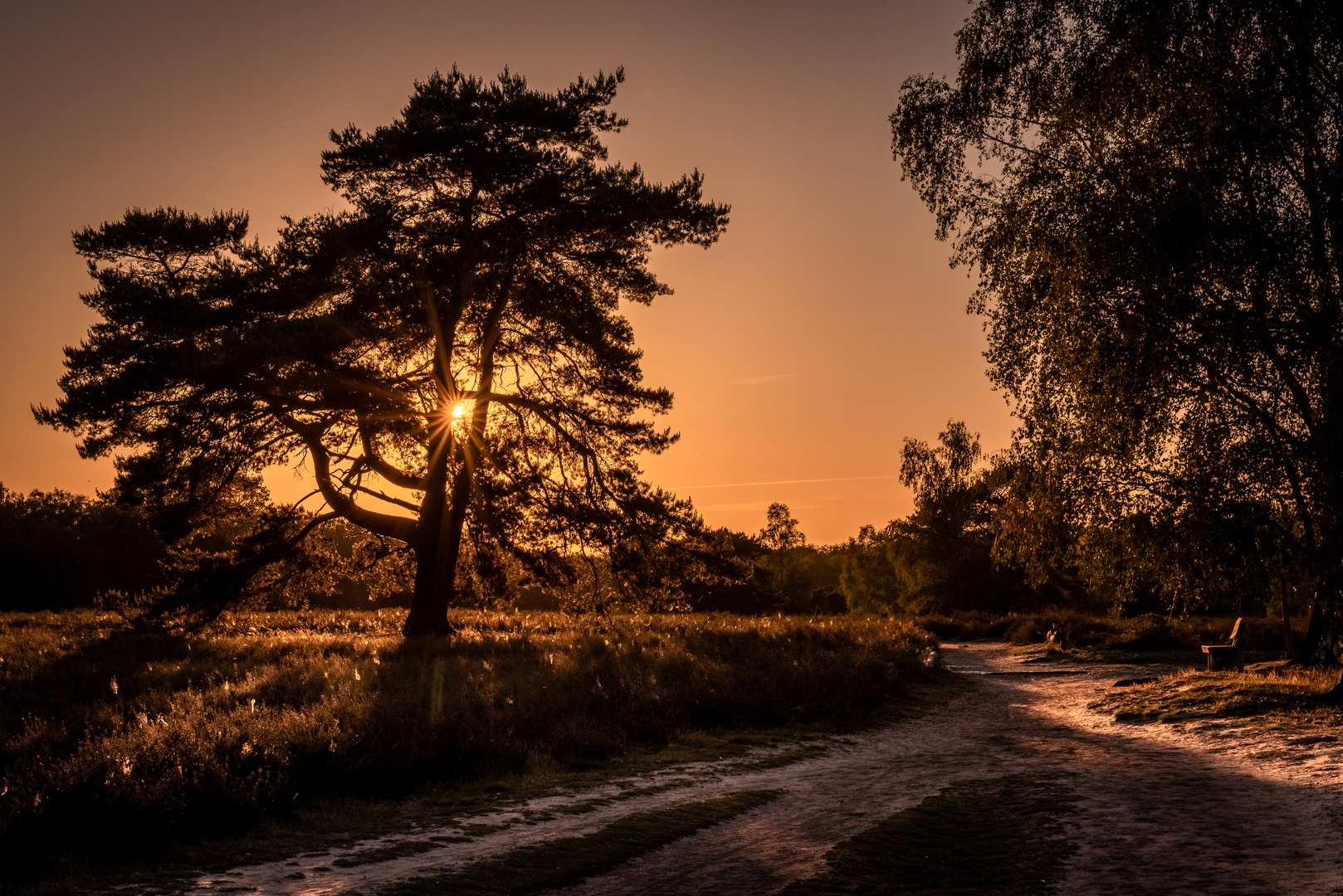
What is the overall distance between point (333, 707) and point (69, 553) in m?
57.7

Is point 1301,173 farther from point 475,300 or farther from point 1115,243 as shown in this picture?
point 475,300

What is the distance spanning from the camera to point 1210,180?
48.6 ft

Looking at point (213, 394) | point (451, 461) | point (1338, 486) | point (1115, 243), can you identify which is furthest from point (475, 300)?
point (1338, 486)

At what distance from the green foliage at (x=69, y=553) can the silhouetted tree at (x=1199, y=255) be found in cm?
5312

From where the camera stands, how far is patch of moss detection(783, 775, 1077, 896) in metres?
6.85

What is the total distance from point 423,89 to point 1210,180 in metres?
17.1

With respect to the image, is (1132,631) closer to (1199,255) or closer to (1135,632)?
(1135,632)

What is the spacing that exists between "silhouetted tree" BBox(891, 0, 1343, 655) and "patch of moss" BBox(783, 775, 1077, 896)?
305 inches

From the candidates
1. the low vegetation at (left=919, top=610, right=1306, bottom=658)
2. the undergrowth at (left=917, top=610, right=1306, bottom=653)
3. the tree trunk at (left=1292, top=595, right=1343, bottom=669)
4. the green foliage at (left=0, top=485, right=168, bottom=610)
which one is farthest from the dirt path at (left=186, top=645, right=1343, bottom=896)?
the green foliage at (left=0, top=485, right=168, bottom=610)

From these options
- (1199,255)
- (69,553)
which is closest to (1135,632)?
(1199,255)

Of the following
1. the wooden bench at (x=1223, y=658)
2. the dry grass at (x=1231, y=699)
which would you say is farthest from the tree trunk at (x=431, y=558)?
the wooden bench at (x=1223, y=658)

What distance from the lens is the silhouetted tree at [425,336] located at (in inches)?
798

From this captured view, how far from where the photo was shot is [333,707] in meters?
12.3

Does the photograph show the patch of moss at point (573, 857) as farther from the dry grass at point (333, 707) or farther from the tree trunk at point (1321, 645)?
the tree trunk at point (1321, 645)
